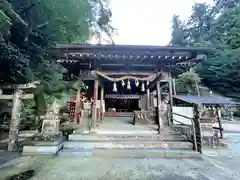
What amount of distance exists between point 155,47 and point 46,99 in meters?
6.00

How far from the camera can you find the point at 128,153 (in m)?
4.07

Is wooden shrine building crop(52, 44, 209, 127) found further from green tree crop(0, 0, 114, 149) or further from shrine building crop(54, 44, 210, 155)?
green tree crop(0, 0, 114, 149)

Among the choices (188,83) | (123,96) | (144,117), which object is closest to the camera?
(144,117)

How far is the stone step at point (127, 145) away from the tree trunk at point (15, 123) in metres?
1.69

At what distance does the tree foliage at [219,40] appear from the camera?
1680cm

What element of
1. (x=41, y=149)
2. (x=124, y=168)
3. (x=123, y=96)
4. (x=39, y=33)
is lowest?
(x=124, y=168)

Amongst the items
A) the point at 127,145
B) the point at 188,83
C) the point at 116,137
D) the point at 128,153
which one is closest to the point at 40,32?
the point at 116,137

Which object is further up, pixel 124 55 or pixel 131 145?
pixel 124 55

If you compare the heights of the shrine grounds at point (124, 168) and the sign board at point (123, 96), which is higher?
the sign board at point (123, 96)

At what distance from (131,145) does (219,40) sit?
75.4ft

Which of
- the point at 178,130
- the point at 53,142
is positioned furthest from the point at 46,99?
the point at 178,130

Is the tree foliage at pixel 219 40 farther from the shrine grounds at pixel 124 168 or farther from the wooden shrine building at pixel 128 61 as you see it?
the shrine grounds at pixel 124 168

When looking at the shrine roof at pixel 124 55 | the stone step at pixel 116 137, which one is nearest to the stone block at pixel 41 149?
the stone step at pixel 116 137

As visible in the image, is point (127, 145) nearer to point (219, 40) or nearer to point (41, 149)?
point (41, 149)
